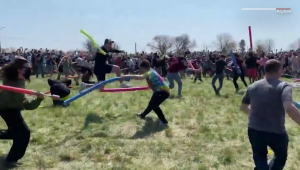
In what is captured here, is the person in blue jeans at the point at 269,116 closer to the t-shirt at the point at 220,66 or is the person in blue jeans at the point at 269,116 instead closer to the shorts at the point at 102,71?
the shorts at the point at 102,71

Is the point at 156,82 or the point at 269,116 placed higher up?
the point at 156,82

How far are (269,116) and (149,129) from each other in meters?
4.42

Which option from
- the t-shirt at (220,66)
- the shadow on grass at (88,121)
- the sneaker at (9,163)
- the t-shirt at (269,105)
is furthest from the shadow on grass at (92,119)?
the t-shirt at (220,66)

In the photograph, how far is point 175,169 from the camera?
596 cm

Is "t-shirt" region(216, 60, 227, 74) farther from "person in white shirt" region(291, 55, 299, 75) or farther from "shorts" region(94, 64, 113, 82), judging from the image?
"person in white shirt" region(291, 55, 299, 75)

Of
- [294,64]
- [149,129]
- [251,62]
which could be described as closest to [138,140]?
[149,129]

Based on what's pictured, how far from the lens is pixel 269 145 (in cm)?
468

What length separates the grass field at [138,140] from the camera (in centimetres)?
626

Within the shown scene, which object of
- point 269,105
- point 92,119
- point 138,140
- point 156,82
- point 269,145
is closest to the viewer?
point 269,105

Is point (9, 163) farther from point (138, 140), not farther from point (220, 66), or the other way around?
point (220, 66)

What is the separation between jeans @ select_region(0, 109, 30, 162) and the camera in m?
5.89

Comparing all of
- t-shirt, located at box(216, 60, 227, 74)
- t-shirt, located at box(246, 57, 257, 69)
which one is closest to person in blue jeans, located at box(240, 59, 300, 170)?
t-shirt, located at box(216, 60, 227, 74)

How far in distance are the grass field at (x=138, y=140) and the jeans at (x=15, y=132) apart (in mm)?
233

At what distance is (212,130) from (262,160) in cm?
383
